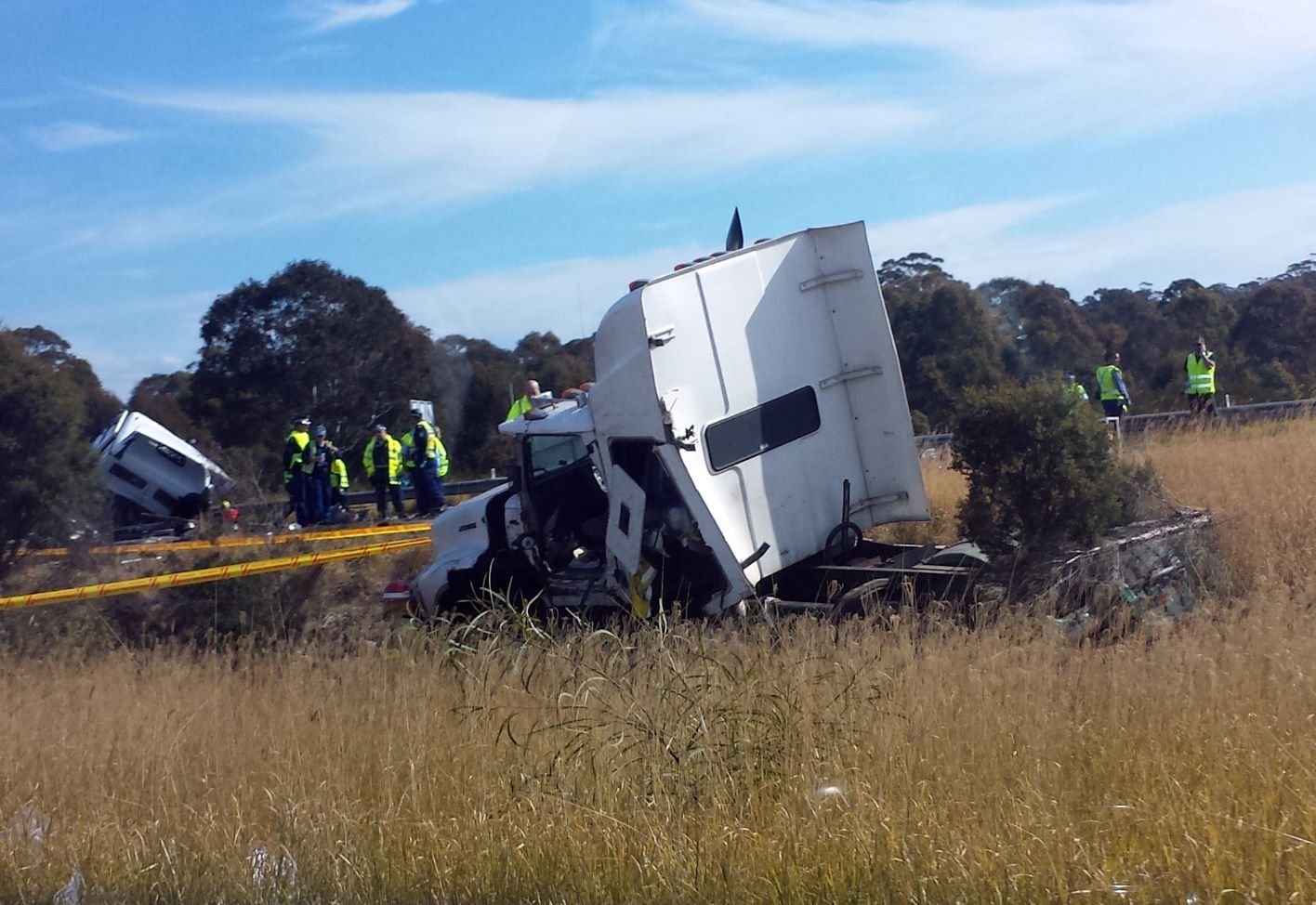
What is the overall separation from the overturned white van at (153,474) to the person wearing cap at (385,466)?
12.5 ft

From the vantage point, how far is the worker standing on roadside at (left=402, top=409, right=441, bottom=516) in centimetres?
1783

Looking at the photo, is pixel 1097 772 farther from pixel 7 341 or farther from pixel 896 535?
pixel 7 341

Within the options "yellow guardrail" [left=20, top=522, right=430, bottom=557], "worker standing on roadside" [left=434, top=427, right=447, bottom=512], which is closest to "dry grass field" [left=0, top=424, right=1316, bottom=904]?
"yellow guardrail" [left=20, top=522, right=430, bottom=557]

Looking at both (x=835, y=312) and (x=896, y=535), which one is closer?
(x=835, y=312)

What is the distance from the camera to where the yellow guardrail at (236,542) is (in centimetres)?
1459

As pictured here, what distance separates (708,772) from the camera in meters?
5.28

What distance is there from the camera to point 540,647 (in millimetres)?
6473

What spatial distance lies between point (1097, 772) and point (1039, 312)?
90.8 feet

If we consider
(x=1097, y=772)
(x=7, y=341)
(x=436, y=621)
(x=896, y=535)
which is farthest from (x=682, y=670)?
(x=7, y=341)

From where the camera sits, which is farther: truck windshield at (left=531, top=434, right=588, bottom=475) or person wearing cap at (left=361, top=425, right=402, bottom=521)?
person wearing cap at (left=361, top=425, right=402, bottom=521)

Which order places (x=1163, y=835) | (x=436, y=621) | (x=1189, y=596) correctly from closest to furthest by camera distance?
(x=1163, y=835), (x=1189, y=596), (x=436, y=621)

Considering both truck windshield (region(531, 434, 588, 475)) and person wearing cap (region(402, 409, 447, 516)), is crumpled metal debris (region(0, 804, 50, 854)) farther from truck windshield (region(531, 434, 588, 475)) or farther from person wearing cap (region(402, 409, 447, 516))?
person wearing cap (region(402, 409, 447, 516))

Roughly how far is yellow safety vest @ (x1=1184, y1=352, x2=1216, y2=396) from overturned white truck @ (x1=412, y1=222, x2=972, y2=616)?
10.7 metres

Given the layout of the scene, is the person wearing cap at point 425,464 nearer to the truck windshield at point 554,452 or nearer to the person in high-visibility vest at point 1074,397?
the truck windshield at point 554,452
